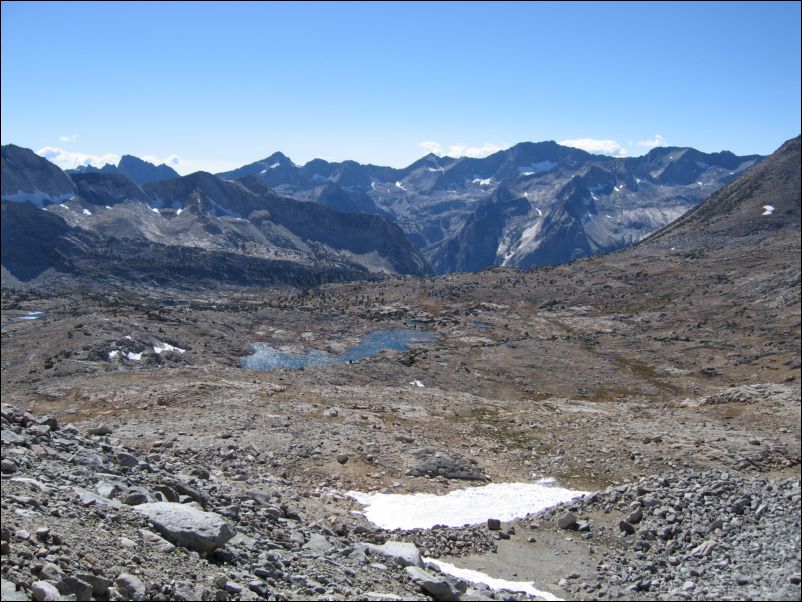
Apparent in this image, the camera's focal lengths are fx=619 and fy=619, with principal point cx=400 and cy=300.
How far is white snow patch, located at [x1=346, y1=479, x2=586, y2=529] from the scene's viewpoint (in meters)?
27.9

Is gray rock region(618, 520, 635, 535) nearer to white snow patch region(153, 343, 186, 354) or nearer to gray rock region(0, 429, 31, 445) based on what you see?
gray rock region(0, 429, 31, 445)

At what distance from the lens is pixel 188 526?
1741 centimetres

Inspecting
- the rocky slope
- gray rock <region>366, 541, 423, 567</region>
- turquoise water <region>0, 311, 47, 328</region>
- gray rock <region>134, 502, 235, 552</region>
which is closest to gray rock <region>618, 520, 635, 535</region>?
the rocky slope

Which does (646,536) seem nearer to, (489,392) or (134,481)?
(134,481)

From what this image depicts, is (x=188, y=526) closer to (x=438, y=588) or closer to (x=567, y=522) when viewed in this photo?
(x=438, y=588)

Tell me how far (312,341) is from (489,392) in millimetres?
53630

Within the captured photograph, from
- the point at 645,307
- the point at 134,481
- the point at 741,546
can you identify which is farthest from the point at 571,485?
the point at 645,307

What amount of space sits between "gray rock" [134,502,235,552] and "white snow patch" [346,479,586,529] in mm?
10760

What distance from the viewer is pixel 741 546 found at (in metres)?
22.1

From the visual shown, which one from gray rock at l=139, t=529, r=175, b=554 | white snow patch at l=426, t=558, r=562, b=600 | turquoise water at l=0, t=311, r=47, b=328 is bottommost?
turquoise water at l=0, t=311, r=47, b=328

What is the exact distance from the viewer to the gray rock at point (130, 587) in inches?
528

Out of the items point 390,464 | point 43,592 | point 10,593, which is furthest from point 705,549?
point 10,593

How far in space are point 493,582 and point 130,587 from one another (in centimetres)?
1270

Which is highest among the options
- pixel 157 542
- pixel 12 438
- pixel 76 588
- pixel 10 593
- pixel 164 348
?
pixel 10 593
